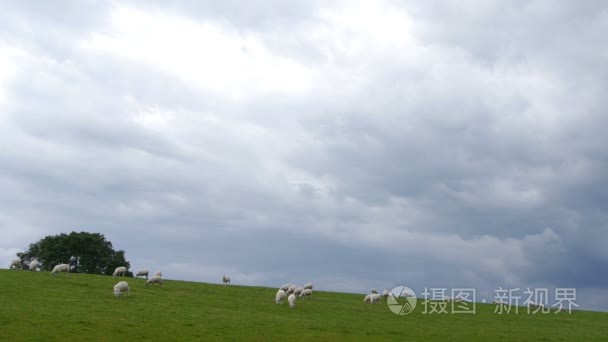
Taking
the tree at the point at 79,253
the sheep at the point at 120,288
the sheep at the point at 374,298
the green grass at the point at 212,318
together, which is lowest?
the green grass at the point at 212,318

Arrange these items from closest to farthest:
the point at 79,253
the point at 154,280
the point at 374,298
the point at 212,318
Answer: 1. the point at 212,318
2. the point at 154,280
3. the point at 374,298
4. the point at 79,253

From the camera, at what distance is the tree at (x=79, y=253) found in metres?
81.3

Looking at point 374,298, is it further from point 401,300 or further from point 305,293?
point 305,293

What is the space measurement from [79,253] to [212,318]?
54503 millimetres

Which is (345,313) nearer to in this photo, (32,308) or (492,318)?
(492,318)

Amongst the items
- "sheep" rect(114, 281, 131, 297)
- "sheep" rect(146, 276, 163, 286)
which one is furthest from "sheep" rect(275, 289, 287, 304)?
"sheep" rect(146, 276, 163, 286)

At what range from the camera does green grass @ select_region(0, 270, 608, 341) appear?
2827 centimetres

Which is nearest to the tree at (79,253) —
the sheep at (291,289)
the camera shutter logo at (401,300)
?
the sheep at (291,289)

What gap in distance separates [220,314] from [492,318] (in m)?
23.3

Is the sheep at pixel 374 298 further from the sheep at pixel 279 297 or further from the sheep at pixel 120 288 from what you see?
the sheep at pixel 120 288

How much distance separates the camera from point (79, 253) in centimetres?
8281

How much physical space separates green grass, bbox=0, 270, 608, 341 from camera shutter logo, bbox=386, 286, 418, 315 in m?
1.07

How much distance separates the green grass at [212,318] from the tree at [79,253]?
31.3m

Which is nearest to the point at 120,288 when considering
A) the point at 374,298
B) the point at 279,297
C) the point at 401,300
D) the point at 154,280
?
the point at 154,280
